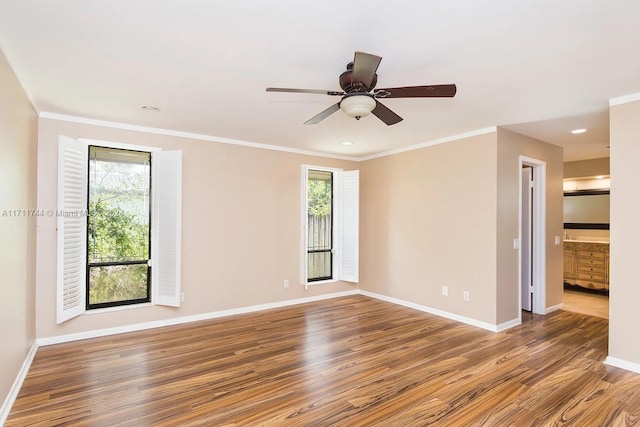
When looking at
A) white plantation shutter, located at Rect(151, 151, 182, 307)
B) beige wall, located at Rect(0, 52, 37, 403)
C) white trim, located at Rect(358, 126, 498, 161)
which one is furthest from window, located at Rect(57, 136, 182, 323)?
white trim, located at Rect(358, 126, 498, 161)

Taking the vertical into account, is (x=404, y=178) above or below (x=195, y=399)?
above

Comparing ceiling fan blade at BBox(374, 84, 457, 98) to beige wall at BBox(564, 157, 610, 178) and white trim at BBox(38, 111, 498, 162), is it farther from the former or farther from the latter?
beige wall at BBox(564, 157, 610, 178)

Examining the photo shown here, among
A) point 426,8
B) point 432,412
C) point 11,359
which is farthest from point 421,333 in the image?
point 11,359

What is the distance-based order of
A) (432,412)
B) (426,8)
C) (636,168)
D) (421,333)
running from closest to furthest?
(426,8)
(432,412)
(636,168)
(421,333)

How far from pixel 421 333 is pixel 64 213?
426 cm

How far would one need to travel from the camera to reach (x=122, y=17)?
1.91 metres

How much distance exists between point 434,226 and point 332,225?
191cm

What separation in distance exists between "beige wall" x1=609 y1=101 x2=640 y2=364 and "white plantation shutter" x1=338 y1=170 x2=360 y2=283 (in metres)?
3.42

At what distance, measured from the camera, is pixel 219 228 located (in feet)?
15.6

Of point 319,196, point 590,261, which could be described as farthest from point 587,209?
point 319,196

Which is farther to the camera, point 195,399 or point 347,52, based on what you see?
point 195,399

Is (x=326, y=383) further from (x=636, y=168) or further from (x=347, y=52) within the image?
(x=636, y=168)

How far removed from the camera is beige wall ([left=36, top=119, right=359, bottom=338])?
12.0ft

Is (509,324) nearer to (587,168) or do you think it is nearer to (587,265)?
(587,265)
